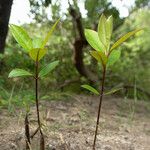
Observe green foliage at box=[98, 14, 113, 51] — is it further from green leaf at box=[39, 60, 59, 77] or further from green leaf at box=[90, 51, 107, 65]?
green leaf at box=[39, 60, 59, 77]

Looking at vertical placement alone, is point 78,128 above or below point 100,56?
below

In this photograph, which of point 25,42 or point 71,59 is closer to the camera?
point 25,42

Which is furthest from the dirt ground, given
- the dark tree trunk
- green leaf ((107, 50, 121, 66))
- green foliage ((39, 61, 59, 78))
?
the dark tree trunk

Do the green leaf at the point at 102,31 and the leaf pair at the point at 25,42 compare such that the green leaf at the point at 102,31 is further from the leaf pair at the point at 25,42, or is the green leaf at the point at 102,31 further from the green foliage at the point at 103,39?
the leaf pair at the point at 25,42

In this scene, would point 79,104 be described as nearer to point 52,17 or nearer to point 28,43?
point 52,17

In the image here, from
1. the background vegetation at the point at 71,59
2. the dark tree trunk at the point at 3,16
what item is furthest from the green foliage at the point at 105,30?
the dark tree trunk at the point at 3,16

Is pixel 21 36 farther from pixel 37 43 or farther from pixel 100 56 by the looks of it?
pixel 100 56

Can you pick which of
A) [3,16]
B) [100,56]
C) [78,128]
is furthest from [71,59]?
[100,56]

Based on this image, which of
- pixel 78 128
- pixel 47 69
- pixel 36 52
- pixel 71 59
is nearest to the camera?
pixel 36 52

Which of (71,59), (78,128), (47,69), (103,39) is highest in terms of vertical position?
(71,59)

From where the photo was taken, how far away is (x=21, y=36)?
169cm

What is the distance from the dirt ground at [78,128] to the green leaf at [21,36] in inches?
23.4

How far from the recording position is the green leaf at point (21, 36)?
168 centimetres

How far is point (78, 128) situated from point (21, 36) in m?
1.11
